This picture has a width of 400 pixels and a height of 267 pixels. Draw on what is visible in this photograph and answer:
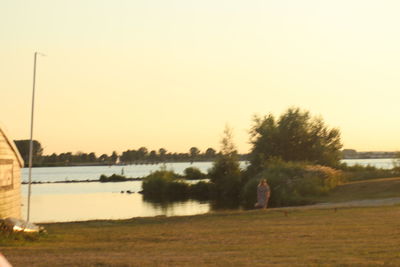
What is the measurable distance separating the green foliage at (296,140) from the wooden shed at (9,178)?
3713 centimetres

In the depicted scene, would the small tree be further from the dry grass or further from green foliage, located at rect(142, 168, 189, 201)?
the dry grass

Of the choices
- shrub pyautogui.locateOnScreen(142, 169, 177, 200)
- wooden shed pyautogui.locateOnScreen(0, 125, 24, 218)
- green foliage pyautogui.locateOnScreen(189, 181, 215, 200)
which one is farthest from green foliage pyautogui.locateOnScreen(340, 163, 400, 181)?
wooden shed pyautogui.locateOnScreen(0, 125, 24, 218)

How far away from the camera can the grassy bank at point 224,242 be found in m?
15.3

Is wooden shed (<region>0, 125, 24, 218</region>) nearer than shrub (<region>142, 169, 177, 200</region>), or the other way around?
wooden shed (<region>0, 125, 24, 218</region>)

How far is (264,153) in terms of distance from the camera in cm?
6366

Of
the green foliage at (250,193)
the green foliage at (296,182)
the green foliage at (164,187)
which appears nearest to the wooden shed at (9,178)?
the green foliage at (296,182)

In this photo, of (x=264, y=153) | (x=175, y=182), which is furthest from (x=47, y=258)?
(x=175, y=182)

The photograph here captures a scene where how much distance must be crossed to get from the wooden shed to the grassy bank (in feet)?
5.37

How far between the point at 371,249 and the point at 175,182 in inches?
2061

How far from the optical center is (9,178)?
26.0 metres

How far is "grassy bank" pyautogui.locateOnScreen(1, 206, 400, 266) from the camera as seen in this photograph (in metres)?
15.3

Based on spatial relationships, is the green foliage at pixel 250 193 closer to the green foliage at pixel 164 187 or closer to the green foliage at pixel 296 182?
the green foliage at pixel 296 182

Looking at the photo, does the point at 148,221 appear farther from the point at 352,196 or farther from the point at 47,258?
the point at 352,196

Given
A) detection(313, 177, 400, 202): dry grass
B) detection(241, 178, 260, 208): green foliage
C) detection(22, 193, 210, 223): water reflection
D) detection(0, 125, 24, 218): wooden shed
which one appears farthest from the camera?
detection(241, 178, 260, 208): green foliage
